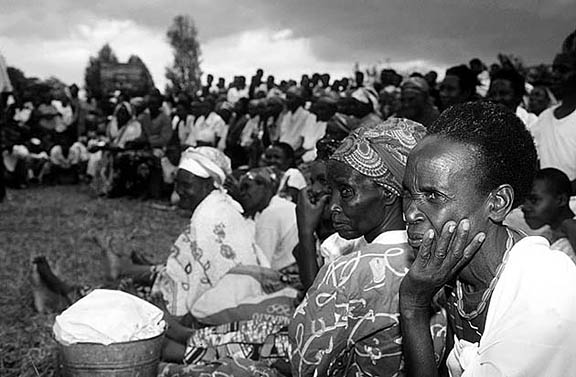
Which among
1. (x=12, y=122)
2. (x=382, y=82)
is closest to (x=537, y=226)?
(x=382, y=82)

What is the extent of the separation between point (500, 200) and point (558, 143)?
2.99 m

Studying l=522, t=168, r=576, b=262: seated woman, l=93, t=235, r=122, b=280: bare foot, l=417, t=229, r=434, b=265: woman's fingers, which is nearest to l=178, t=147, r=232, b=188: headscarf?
l=93, t=235, r=122, b=280: bare foot

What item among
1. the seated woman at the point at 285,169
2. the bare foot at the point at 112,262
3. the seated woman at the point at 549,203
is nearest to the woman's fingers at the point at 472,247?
the seated woman at the point at 549,203

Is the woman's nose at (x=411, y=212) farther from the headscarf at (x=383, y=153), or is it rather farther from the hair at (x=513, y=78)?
the hair at (x=513, y=78)

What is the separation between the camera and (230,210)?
3.86 metres

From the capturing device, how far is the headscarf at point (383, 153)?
7.13ft

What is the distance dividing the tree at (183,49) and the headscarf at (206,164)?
83.0ft

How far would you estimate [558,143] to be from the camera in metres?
4.26

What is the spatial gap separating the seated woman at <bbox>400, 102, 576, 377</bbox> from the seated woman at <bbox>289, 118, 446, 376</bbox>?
37 cm

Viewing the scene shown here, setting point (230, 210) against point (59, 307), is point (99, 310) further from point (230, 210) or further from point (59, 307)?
point (59, 307)

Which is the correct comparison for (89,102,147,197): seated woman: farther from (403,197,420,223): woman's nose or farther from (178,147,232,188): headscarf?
(403,197,420,223): woman's nose

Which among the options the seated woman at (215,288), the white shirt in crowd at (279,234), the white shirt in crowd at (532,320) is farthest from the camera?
the white shirt in crowd at (279,234)

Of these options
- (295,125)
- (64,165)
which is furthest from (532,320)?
(64,165)

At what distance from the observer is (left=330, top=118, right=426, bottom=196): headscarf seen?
2.17 meters
